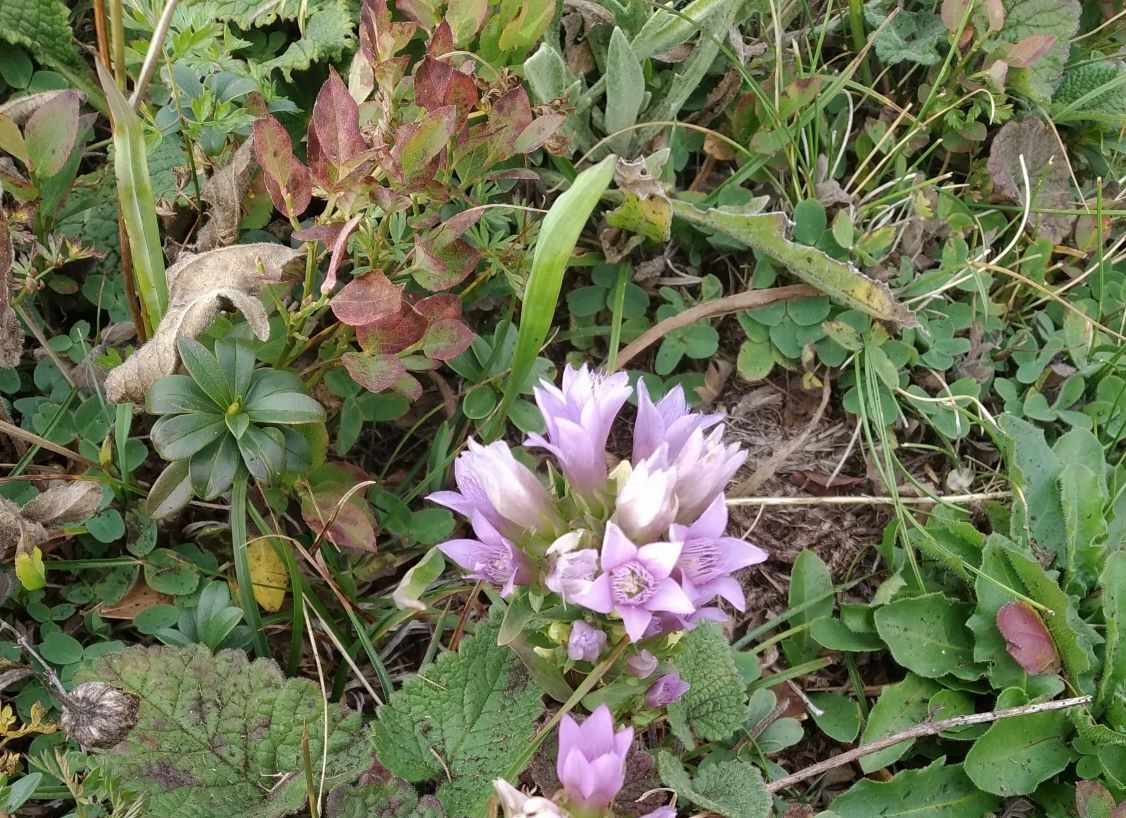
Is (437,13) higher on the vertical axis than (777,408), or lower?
higher

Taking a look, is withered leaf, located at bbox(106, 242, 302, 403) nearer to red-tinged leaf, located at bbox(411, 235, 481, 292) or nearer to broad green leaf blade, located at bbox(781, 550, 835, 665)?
red-tinged leaf, located at bbox(411, 235, 481, 292)

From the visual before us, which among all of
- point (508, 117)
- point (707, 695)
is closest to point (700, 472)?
point (707, 695)

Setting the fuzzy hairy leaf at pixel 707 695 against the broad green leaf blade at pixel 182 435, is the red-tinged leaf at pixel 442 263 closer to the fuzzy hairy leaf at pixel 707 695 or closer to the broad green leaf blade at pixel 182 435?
the broad green leaf blade at pixel 182 435

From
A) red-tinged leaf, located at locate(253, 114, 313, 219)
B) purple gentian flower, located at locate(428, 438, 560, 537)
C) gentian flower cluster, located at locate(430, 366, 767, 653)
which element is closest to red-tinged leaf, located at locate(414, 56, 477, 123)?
red-tinged leaf, located at locate(253, 114, 313, 219)

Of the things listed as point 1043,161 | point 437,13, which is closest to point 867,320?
point 1043,161

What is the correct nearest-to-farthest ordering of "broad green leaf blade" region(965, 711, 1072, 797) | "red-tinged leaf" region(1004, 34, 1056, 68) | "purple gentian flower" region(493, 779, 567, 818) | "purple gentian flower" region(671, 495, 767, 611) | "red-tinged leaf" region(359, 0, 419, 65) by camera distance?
"purple gentian flower" region(493, 779, 567, 818) < "purple gentian flower" region(671, 495, 767, 611) < "red-tinged leaf" region(359, 0, 419, 65) < "broad green leaf blade" region(965, 711, 1072, 797) < "red-tinged leaf" region(1004, 34, 1056, 68)

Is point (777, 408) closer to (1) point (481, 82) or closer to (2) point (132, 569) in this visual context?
(1) point (481, 82)
